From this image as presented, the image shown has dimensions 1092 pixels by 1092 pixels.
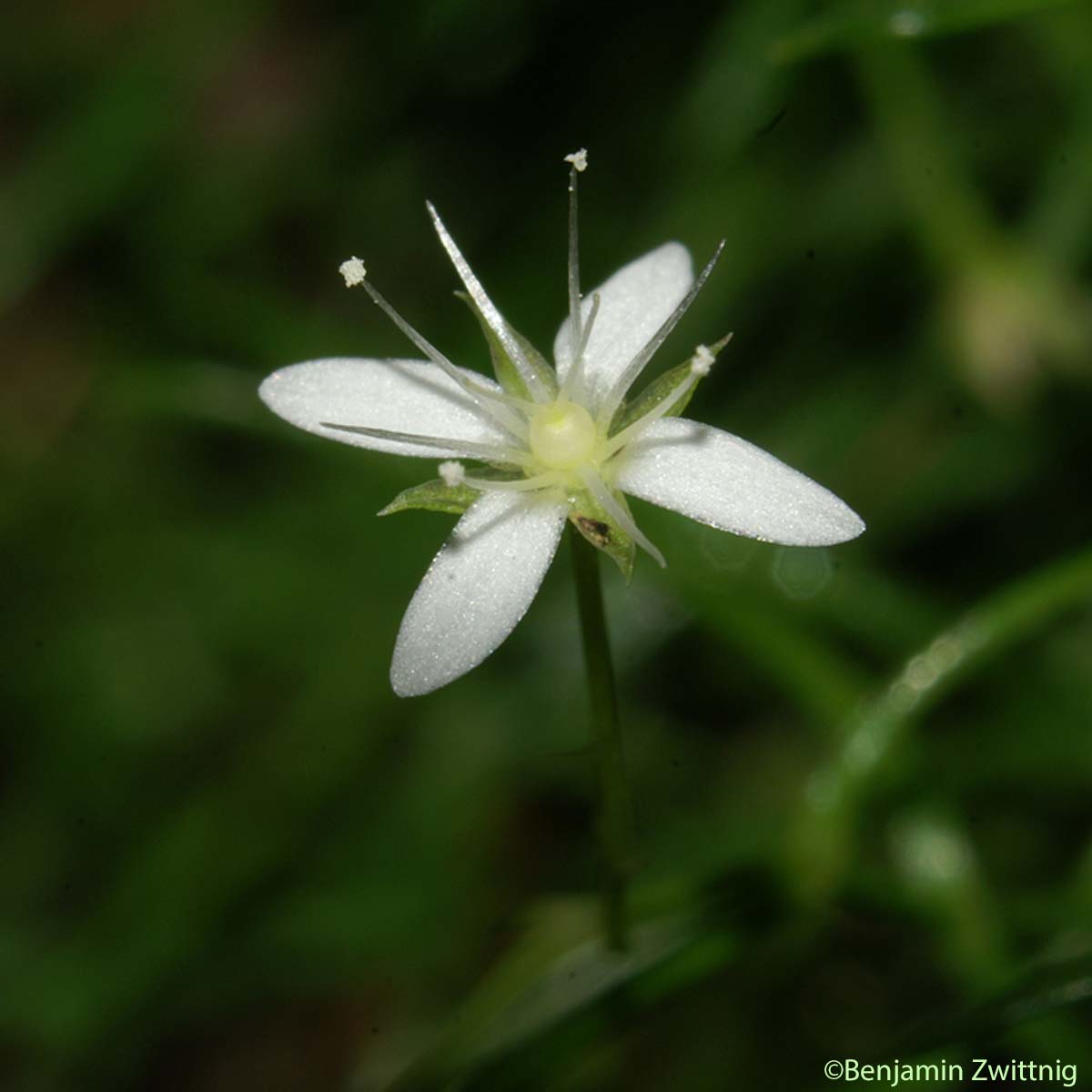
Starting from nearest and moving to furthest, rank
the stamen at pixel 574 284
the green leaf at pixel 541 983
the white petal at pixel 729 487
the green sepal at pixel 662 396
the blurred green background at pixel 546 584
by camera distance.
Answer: the white petal at pixel 729 487, the green sepal at pixel 662 396, the stamen at pixel 574 284, the green leaf at pixel 541 983, the blurred green background at pixel 546 584

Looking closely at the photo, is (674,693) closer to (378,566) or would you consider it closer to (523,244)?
(378,566)

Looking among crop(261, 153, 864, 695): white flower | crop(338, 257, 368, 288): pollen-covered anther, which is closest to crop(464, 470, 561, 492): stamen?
crop(261, 153, 864, 695): white flower

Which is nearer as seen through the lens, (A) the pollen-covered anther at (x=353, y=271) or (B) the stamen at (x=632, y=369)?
(B) the stamen at (x=632, y=369)

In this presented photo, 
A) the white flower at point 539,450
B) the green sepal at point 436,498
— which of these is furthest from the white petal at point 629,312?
the green sepal at point 436,498

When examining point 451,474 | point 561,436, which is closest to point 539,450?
point 561,436

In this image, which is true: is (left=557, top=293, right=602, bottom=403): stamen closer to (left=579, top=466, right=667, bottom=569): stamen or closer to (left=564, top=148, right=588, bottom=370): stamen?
(left=564, top=148, right=588, bottom=370): stamen

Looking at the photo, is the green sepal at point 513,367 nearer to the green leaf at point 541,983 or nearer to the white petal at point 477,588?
the white petal at point 477,588

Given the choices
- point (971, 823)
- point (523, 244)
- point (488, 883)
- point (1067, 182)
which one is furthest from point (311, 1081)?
point (1067, 182)

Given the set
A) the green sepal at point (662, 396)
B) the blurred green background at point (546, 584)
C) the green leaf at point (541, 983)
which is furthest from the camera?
the blurred green background at point (546, 584)
